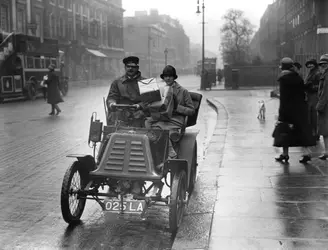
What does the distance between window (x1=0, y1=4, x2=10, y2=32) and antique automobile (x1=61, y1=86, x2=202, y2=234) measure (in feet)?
120

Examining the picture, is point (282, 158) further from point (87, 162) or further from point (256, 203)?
point (87, 162)

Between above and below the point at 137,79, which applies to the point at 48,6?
above

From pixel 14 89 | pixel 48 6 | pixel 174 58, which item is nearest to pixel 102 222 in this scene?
pixel 14 89

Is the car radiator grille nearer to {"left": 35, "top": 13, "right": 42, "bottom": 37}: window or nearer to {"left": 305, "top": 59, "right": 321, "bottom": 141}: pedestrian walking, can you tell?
{"left": 305, "top": 59, "right": 321, "bottom": 141}: pedestrian walking

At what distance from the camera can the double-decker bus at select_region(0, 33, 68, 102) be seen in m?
24.3

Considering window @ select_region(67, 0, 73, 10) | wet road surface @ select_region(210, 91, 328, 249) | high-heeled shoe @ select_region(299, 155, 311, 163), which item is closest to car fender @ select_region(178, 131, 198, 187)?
wet road surface @ select_region(210, 91, 328, 249)

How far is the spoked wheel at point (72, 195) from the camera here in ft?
15.0

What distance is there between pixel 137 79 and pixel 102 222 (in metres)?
1.80

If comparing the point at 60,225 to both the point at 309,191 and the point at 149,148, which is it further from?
the point at 309,191

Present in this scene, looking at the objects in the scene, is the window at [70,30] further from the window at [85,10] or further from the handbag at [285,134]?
the handbag at [285,134]

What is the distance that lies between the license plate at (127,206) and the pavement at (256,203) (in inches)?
17.4

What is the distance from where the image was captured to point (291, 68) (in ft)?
24.5

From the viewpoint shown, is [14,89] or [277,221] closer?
[277,221]

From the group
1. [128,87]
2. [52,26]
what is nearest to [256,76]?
[52,26]
